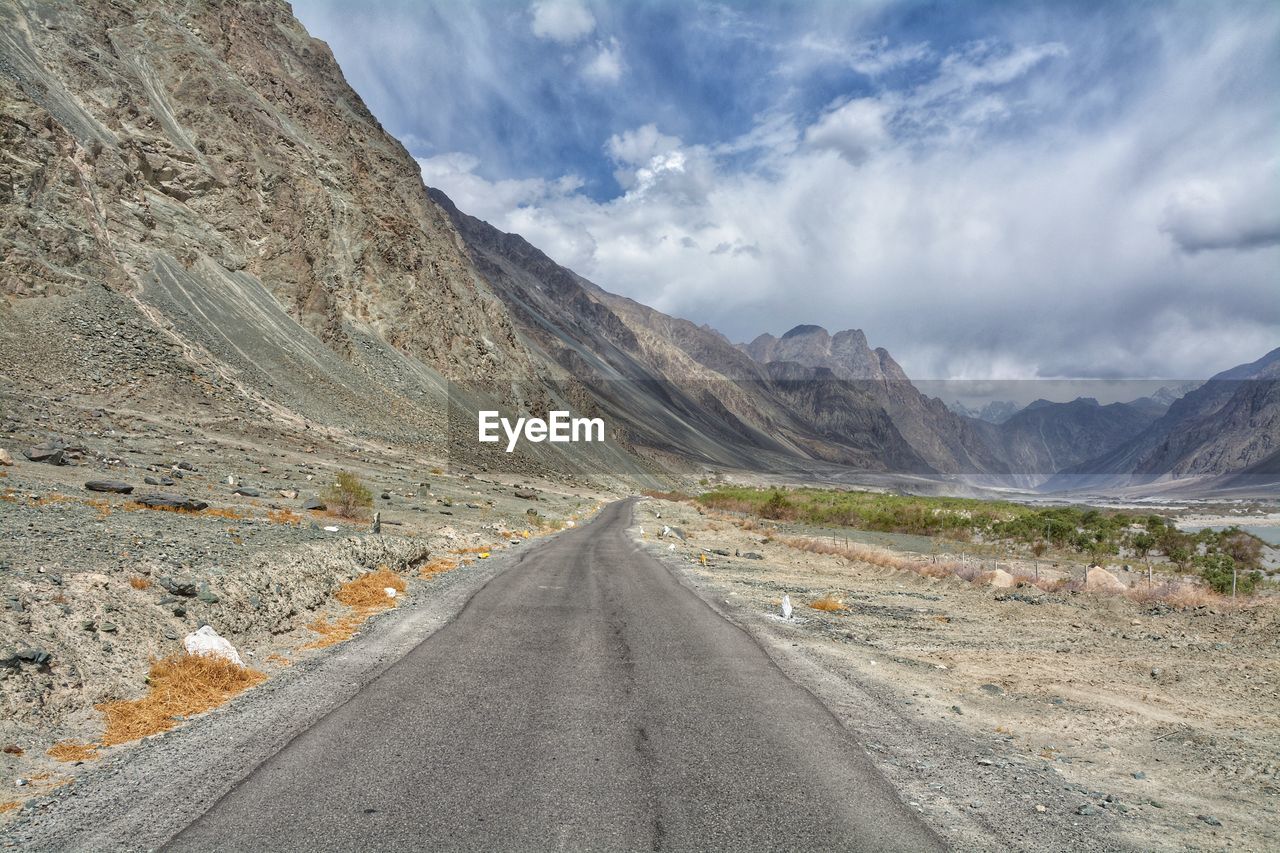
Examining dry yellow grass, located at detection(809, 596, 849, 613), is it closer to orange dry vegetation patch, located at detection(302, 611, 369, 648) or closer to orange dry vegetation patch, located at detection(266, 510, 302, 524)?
orange dry vegetation patch, located at detection(302, 611, 369, 648)

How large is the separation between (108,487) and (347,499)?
767 cm

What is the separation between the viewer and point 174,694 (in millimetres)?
6801

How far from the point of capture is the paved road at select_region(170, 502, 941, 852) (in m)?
4.48

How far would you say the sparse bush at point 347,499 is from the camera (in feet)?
74.6

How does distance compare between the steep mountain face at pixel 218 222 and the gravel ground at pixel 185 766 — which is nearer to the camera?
the gravel ground at pixel 185 766

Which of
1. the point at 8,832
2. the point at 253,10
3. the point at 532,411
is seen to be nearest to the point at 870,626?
the point at 8,832

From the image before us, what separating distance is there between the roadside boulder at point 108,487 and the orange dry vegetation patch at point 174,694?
1164 centimetres

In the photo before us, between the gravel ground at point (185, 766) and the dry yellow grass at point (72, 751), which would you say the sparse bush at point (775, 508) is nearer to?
the gravel ground at point (185, 766)

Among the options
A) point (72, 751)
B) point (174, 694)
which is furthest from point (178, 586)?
point (72, 751)

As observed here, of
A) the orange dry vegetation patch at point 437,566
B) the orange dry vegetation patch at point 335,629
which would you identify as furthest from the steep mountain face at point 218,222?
the orange dry vegetation patch at point 335,629

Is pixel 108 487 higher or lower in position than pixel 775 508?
higher
